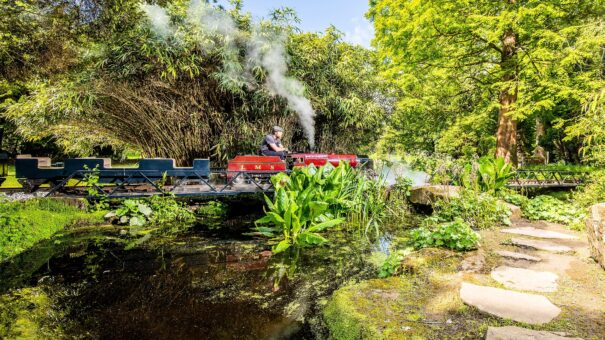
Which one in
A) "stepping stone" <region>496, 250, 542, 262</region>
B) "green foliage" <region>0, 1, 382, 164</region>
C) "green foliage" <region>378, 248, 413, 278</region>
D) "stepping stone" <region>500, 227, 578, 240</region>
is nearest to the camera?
"green foliage" <region>378, 248, 413, 278</region>

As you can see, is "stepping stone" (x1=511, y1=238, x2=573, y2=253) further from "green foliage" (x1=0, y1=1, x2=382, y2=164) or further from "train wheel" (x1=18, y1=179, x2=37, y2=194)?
"train wheel" (x1=18, y1=179, x2=37, y2=194)

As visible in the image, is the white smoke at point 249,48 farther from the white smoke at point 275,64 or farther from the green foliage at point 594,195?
the green foliage at point 594,195

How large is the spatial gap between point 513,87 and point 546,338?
797cm

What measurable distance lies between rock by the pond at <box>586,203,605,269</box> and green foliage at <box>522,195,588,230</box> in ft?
5.35

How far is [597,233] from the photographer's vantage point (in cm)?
303

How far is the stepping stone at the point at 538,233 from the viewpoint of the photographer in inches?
161

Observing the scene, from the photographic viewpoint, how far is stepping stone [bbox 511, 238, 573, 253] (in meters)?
3.51

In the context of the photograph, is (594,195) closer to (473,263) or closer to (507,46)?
(473,263)

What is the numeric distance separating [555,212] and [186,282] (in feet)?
19.0

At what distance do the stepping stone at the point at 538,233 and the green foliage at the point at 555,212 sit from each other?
1.75 ft

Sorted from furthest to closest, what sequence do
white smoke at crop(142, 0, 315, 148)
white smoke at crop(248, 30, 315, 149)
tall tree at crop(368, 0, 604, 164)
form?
white smoke at crop(248, 30, 315, 149) → white smoke at crop(142, 0, 315, 148) → tall tree at crop(368, 0, 604, 164)

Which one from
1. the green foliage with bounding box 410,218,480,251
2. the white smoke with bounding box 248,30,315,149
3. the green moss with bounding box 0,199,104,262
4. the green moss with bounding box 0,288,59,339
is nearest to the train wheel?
the green moss with bounding box 0,199,104,262

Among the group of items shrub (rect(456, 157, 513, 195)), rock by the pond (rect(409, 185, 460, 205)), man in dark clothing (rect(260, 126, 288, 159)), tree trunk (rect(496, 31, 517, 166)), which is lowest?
rock by the pond (rect(409, 185, 460, 205))

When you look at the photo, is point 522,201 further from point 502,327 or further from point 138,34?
point 138,34
